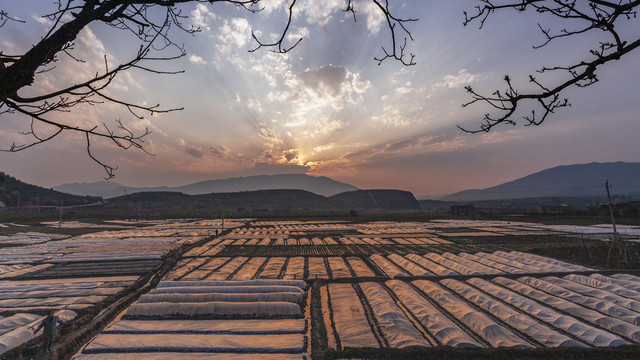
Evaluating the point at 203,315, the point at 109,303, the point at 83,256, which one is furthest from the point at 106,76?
the point at 83,256

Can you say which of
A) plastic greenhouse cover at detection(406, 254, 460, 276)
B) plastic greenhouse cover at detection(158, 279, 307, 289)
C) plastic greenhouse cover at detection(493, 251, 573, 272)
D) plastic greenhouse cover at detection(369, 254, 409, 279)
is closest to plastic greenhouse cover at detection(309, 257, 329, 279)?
plastic greenhouse cover at detection(158, 279, 307, 289)

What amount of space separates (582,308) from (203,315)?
12892 millimetres

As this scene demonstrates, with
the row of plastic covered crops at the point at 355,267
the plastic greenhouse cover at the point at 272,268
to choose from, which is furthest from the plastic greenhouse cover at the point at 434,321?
the plastic greenhouse cover at the point at 272,268

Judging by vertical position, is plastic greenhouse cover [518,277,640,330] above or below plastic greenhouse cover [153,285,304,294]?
below

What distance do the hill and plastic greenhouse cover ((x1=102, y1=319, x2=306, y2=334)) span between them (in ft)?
262

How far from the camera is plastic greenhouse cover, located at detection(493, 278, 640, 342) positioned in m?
8.07

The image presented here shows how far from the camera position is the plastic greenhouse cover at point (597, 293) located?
978cm

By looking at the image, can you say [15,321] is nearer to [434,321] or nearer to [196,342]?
[196,342]

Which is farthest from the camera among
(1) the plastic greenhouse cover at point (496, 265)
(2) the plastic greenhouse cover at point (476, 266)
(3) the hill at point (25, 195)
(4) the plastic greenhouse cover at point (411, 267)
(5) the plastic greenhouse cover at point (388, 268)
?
(3) the hill at point (25, 195)

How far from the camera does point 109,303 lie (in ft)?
35.2

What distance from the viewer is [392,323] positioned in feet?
28.3

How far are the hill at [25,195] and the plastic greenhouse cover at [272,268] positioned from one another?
251ft

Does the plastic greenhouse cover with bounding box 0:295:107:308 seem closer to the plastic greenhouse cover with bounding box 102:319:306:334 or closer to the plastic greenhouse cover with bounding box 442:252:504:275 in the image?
the plastic greenhouse cover with bounding box 102:319:306:334

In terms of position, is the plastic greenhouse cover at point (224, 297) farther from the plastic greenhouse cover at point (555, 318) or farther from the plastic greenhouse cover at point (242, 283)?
the plastic greenhouse cover at point (555, 318)
